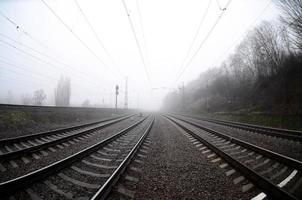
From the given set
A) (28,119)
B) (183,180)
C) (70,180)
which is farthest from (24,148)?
(28,119)

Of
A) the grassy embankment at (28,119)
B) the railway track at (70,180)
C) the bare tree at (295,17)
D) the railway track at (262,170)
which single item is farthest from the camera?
the bare tree at (295,17)

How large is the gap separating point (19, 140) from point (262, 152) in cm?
987

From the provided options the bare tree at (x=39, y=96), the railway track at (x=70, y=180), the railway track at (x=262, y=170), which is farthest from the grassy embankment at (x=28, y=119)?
the bare tree at (x=39, y=96)

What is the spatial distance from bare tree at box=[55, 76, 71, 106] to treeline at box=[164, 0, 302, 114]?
50045 mm

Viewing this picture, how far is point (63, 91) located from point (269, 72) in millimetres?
63155

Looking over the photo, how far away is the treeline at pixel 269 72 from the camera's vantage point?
17.6 meters

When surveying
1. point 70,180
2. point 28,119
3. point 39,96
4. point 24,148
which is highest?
point 39,96

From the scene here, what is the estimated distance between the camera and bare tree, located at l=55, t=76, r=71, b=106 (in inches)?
2293

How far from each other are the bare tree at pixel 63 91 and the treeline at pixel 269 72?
50045 millimetres

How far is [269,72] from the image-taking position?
25.0 meters

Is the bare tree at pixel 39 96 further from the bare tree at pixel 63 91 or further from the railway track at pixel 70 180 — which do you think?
the railway track at pixel 70 180

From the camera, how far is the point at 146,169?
462 cm

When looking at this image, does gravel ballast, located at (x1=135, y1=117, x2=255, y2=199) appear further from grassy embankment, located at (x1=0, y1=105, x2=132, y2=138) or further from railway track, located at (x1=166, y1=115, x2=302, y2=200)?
grassy embankment, located at (x1=0, y1=105, x2=132, y2=138)

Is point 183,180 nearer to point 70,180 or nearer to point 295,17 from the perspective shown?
point 70,180
